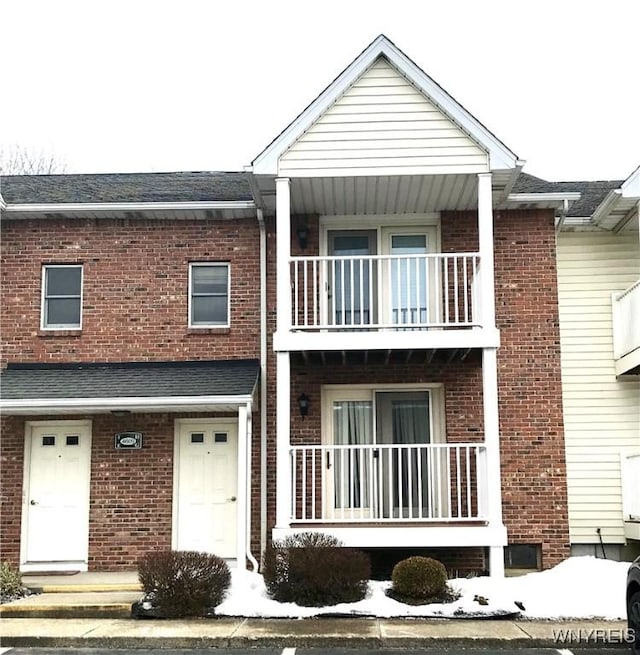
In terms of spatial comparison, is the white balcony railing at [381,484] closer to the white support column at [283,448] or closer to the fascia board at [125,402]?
the white support column at [283,448]

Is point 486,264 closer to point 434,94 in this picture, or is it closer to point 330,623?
point 434,94

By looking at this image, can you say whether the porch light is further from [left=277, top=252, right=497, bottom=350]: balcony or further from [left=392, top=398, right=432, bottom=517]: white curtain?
[left=392, top=398, right=432, bottom=517]: white curtain

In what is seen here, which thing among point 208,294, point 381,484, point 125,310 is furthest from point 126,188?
point 381,484

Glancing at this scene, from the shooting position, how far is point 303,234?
14.2 m

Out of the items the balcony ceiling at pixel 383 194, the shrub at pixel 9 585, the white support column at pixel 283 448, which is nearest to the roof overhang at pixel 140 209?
the balcony ceiling at pixel 383 194

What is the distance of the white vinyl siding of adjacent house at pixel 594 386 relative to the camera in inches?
548

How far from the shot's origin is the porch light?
1377 centimetres

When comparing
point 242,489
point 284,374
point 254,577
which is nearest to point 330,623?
point 254,577

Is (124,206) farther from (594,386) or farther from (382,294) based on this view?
(594,386)

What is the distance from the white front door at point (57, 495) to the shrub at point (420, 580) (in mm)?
5119

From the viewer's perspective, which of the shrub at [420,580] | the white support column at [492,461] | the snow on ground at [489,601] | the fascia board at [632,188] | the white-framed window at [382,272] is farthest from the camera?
the white-framed window at [382,272]

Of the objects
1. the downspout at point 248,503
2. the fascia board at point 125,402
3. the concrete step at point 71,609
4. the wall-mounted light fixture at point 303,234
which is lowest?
the concrete step at point 71,609

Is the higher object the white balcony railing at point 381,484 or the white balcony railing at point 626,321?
the white balcony railing at point 626,321

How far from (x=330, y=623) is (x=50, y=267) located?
24.6 feet
